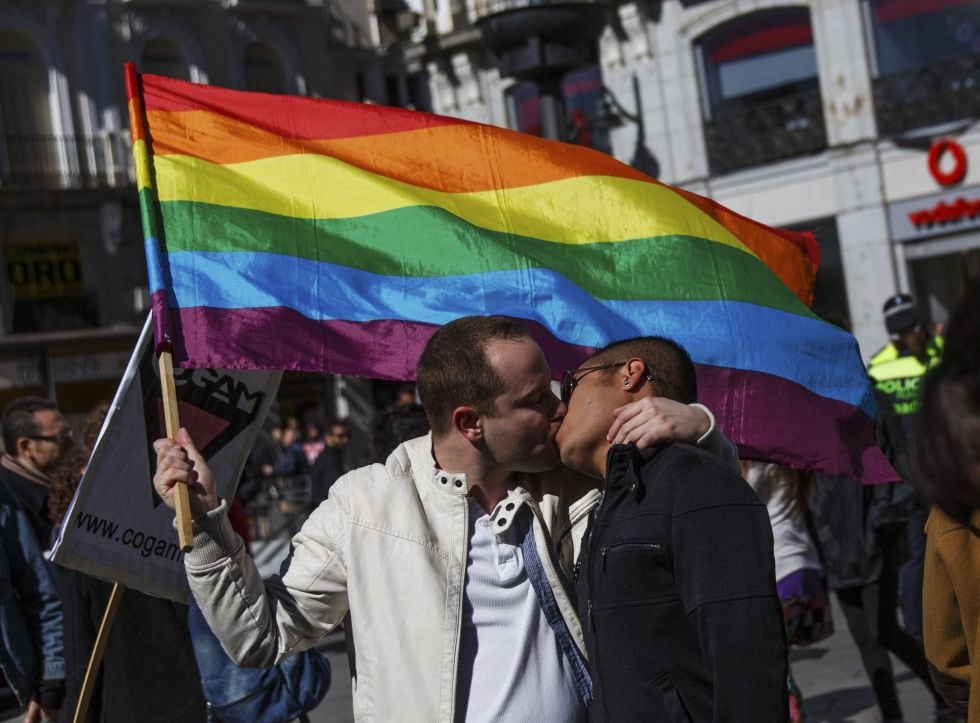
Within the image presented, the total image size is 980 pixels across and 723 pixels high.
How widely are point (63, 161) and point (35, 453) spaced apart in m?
24.9

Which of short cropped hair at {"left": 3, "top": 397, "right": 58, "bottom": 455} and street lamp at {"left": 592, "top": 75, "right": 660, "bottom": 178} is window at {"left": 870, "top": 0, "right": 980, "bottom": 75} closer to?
street lamp at {"left": 592, "top": 75, "right": 660, "bottom": 178}

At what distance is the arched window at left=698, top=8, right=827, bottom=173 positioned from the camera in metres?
24.3

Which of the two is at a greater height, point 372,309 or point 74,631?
point 372,309

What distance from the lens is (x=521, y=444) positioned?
11.1ft

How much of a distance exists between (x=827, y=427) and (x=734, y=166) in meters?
21.1

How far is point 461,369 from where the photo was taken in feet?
11.1

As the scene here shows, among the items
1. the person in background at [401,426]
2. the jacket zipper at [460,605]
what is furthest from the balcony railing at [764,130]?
the jacket zipper at [460,605]

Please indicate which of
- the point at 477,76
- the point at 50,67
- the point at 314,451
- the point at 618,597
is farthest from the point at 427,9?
the point at 618,597

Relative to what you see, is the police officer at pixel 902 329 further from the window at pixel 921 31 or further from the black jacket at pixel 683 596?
the window at pixel 921 31

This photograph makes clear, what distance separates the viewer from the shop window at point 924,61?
73.3ft

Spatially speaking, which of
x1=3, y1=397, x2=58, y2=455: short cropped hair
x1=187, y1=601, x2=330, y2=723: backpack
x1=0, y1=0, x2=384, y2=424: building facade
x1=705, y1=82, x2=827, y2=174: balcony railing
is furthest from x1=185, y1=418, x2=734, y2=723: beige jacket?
x1=0, y1=0, x2=384, y2=424: building facade

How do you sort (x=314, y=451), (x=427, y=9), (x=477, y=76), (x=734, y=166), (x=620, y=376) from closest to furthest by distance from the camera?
1. (x=620, y=376)
2. (x=314, y=451)
3. (x=734, y=166)
4. (x=477, y=76)
5. (x=427, y=9)

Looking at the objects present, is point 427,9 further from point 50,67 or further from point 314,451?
point 314,451

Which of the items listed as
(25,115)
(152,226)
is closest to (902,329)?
(152,226)
